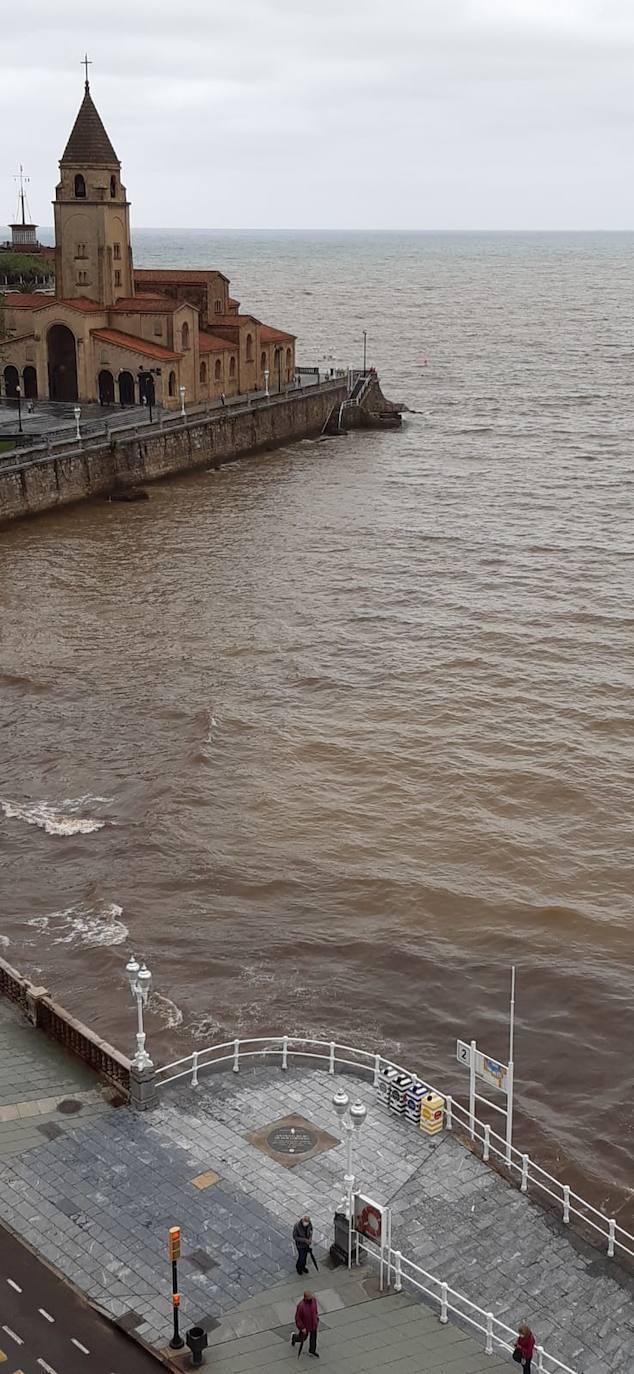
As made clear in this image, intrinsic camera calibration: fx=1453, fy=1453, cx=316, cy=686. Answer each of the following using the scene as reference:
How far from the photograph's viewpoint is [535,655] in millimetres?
51688

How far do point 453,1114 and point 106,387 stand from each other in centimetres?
7106

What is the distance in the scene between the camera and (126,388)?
90000 mm

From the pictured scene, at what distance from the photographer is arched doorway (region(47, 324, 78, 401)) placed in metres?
89.5

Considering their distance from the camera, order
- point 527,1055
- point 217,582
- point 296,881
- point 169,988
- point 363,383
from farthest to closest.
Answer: point 363,383 → point 217,582 → point 296,881 → point 169,988 → point 527,1055

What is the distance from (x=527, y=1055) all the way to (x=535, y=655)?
24.7 meters

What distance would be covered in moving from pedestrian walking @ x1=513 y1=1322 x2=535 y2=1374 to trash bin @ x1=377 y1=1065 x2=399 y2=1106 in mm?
6221

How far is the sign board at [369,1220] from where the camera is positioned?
20.3 meters

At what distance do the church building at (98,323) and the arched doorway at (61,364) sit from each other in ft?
0.20

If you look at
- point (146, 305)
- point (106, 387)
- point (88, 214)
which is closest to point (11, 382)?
point (106, 387)

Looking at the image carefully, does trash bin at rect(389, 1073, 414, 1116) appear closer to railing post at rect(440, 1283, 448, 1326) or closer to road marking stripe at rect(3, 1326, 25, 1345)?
railing post at rect(440, 1283, 448, 1326)

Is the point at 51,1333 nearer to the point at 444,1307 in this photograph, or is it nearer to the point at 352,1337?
the point at 352,1337

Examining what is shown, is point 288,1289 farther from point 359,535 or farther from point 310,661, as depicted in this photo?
point 359,535

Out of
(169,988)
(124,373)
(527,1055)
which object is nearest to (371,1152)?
(527,1055)

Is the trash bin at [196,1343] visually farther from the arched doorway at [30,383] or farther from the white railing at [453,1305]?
the arched doorway at [30,383]
